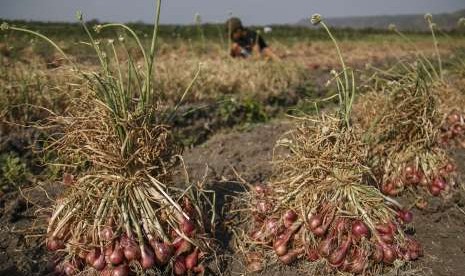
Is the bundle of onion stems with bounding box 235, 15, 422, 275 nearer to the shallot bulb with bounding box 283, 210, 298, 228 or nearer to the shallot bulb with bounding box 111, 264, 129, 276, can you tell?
the shallot bulb with bounding box 283, 210, 298, 228

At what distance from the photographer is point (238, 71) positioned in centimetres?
707

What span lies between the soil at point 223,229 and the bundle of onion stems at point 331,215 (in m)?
0.14

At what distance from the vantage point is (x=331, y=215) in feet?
8.05

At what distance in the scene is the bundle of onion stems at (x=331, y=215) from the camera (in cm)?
242

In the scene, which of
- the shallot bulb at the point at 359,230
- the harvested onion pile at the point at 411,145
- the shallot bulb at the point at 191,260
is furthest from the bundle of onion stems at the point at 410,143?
the shallot bulb at the point at 191,260

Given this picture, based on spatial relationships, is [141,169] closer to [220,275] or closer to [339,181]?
[220,275]

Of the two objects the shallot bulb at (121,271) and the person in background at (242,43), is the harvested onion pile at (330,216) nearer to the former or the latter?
the shallot bulb at (121,271)

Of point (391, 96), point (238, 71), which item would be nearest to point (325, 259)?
point (391, 96)

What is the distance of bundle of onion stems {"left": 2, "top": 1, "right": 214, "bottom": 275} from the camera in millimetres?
2283

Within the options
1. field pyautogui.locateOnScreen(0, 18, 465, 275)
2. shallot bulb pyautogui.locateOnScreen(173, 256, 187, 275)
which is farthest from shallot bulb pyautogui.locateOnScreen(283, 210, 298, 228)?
shallot bulb pyautogui.locateOnScreen(173, 256, 187, 275)

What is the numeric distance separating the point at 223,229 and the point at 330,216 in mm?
744

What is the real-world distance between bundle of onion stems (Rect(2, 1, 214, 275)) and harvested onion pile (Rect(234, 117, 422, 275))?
392mm

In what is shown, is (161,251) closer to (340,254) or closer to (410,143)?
(340,254)

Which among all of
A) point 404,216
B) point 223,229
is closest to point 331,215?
point 404,216
